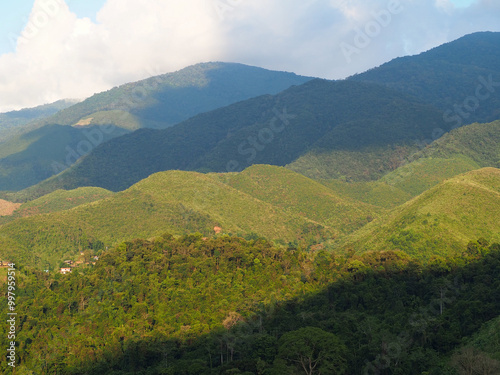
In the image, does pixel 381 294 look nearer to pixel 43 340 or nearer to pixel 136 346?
pixel 136 346

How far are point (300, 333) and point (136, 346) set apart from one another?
774 inches

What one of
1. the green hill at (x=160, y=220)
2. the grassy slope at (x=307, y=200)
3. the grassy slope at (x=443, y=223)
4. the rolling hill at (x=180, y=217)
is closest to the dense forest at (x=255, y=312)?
the grassy slope at (x=443, y=223)

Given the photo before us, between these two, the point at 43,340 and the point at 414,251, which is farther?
the point at 414,251

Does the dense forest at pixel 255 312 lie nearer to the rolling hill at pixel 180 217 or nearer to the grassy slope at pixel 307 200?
the rolling hill at pixel 180 217

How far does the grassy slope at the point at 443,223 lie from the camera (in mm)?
98062

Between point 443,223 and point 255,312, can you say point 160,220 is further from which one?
point 255,312

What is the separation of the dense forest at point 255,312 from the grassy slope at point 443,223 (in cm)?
1175

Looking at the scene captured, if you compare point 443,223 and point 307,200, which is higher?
point 307,200

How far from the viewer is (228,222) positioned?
150250mm

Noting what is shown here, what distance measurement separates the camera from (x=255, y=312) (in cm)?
6938

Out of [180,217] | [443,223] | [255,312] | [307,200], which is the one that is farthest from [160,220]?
[255,312]

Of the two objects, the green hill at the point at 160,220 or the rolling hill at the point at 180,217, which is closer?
the green hill at the point at 160,220

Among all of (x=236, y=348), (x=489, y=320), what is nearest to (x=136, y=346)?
(x=236, y=348)

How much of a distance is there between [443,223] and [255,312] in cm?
4882
